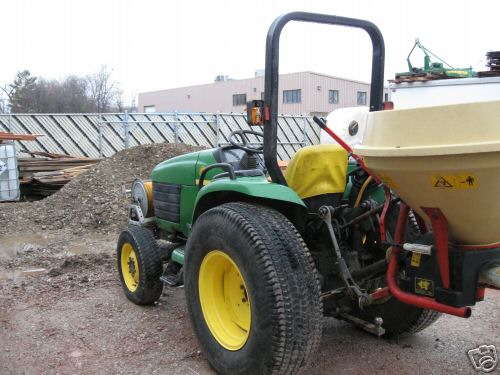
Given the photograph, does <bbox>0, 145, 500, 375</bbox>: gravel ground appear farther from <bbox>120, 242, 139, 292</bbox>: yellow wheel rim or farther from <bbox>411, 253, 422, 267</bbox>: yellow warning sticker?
<bbox>411, 253, 422, 267</bbox>: yellow warning sticker

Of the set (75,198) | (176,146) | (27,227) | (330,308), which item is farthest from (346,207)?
(176,146)

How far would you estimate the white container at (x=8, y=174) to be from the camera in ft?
37.0

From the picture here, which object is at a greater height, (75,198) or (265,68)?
(265,68)

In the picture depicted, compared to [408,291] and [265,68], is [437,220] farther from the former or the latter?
[265,68]

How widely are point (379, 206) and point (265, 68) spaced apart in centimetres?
109

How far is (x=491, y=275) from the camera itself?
7.65 ft

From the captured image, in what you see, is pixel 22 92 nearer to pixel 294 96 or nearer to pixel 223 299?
pixel 294 96

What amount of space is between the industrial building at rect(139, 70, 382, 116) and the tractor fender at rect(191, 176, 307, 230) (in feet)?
82.4

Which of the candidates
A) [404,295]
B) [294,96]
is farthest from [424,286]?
[294,96]

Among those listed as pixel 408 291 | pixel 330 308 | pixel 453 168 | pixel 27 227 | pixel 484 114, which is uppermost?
pixel 484 114

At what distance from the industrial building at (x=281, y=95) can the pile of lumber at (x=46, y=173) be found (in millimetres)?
16746

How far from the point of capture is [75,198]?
31.9 feet

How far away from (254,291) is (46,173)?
34.4 ft

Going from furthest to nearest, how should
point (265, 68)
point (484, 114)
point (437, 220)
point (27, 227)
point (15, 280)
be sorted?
point (27, 227) → point (15, 280) → point (265, 68) → point (437, 220) → point (484, 114)
